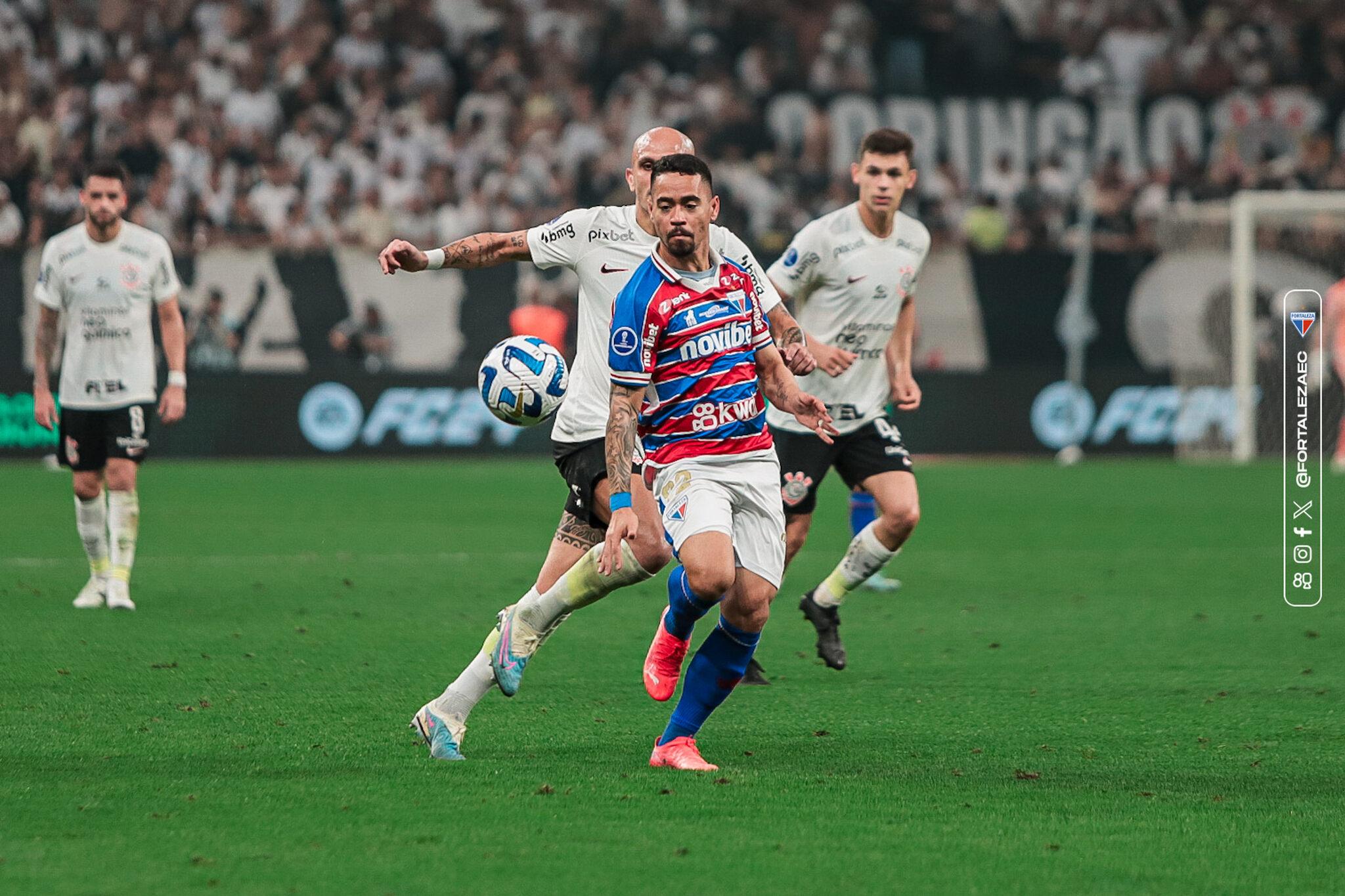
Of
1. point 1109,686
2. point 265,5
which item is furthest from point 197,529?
point 265,5

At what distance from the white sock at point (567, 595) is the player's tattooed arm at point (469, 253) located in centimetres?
102

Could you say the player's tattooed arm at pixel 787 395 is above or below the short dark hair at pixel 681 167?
below

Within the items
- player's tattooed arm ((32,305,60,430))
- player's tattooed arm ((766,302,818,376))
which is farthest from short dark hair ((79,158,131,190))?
player's tattooed arm ((766,302,818,376))

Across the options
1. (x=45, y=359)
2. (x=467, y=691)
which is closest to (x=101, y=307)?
(x=45, y=359)

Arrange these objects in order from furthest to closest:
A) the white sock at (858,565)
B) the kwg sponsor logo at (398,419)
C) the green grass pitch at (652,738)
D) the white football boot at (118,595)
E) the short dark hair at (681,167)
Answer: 1. the kwg sponsor logo at (398,419)
2. the white football boot at (118,595)
3. the white sock at (858,565)
4. the short dark hair at (681,167)
5. the green grass pitch at (652,738)

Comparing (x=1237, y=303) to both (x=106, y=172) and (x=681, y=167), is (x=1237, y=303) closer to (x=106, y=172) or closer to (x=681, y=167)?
(x=106, y=172)

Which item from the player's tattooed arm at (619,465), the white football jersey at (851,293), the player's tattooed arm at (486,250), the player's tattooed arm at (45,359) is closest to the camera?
the player's tattooed arm at (619,465)

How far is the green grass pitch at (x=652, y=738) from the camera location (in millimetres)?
4395

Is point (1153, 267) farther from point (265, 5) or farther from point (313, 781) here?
point (313, 781)

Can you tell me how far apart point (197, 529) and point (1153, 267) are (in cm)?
1321

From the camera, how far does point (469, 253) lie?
611 cm

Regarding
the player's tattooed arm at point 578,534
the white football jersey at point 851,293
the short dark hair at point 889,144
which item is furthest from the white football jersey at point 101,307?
the player's tattooed arm at point 578,534

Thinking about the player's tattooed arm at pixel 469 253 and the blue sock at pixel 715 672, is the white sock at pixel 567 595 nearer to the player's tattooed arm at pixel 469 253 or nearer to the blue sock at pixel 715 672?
the blue sock at pixel 715 672

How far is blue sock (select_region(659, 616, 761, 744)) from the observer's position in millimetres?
5688
